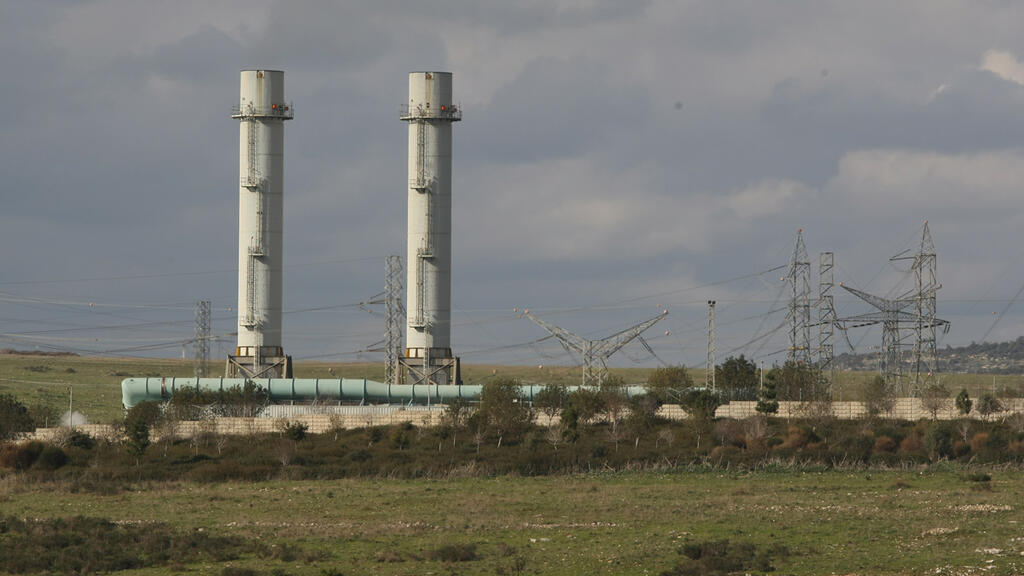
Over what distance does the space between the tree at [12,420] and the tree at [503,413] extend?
126 ft

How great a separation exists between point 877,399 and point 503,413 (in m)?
40.7

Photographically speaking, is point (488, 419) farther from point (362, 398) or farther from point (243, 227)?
point (243, 227)

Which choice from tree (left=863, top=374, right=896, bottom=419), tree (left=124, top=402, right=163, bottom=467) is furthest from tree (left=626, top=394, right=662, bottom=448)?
tree (left=124, top=402, right=163, bottom=467)

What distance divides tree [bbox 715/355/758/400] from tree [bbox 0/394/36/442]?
3340 inches

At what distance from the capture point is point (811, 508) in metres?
67.3

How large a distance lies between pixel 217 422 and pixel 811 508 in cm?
7033

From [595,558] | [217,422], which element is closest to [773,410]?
[217,422]

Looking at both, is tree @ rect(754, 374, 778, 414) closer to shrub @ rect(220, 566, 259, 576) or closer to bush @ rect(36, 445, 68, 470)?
bush @ rect(36, 445, 68, 470)

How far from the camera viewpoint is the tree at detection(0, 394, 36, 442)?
110500 millimetres

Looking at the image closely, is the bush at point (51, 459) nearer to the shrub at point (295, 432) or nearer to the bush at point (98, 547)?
the shrub at point (295, 432)

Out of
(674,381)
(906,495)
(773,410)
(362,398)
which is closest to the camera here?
(906,495)

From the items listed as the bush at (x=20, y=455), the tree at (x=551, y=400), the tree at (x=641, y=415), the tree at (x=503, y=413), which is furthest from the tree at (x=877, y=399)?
the bush at (x=20, y=455)

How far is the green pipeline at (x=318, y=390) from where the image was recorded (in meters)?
140

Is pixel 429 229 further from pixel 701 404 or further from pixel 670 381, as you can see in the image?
pixel 670 381
